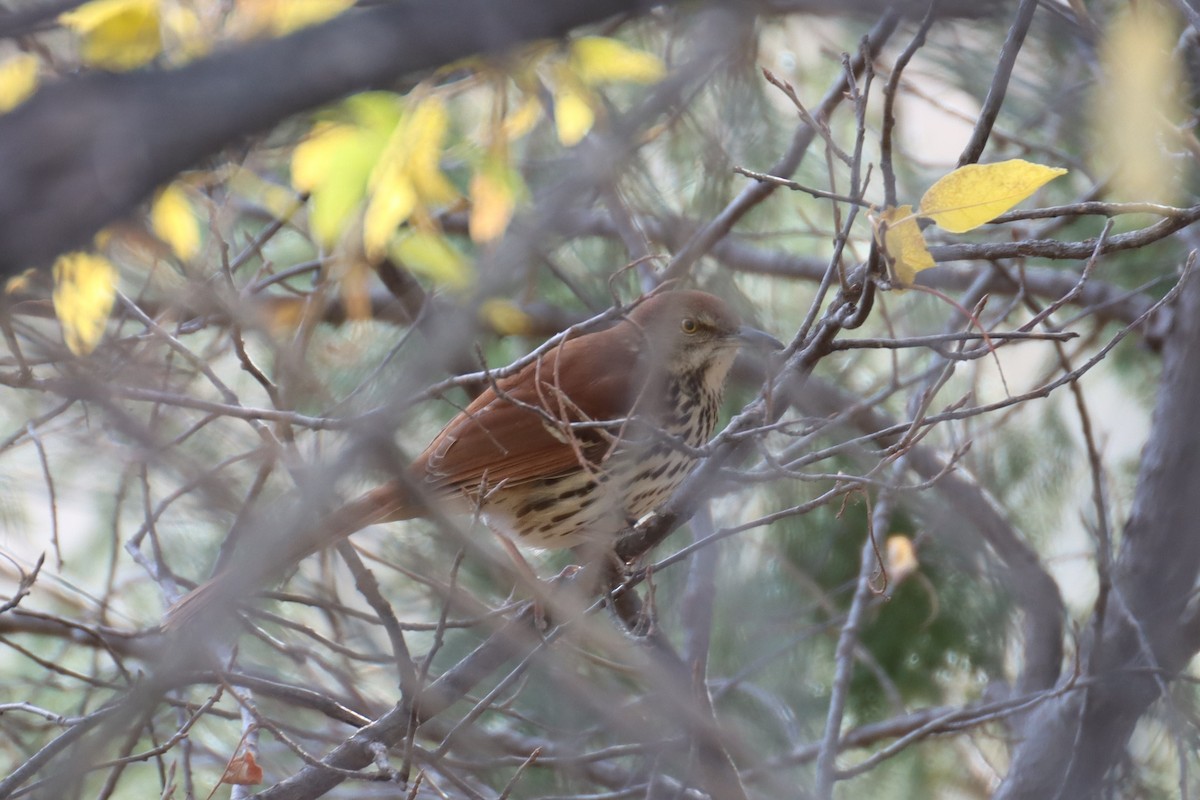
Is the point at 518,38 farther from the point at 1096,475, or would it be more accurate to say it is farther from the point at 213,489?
the point at 1096,475

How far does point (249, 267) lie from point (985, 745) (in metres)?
3.06

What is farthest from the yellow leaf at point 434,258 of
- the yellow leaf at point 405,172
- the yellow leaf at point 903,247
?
the yellow leaf at point 903,247

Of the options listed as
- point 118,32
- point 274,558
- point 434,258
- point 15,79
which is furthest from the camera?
point 434,258

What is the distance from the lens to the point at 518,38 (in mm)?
995

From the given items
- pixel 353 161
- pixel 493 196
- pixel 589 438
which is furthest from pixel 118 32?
pixel 589 438

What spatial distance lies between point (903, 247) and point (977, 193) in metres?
0.13

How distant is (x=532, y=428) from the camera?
3748 millimetres

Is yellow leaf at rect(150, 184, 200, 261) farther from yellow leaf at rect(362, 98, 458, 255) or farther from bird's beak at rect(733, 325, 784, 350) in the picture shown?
bird's beak at rect(733, 325, 784, 350)

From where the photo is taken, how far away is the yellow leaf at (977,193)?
1.78 m

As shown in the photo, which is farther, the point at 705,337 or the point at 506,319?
the point at 705,337

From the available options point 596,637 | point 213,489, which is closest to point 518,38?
point 213,489

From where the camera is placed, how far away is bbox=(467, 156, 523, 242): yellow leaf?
2.37 metres

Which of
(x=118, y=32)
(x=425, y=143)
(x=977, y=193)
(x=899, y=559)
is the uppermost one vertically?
(x=118, y=32)

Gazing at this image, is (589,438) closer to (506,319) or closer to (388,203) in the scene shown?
(506,319)
